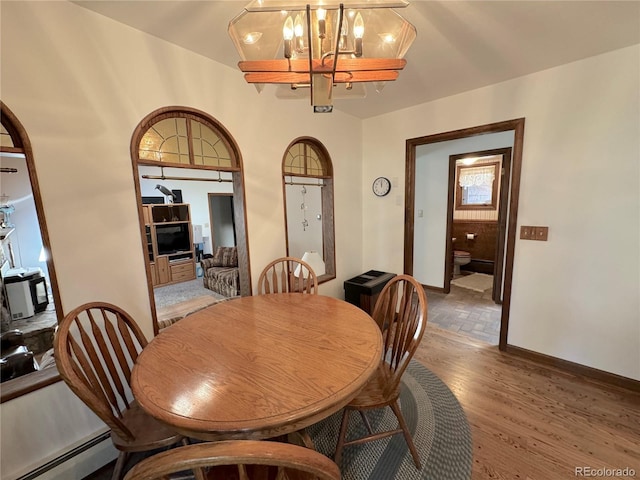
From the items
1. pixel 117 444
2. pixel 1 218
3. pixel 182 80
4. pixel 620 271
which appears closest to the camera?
pixel 117 444

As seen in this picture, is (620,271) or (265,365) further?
(620,271)

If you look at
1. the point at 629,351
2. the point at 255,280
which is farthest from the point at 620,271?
the point at 255,280

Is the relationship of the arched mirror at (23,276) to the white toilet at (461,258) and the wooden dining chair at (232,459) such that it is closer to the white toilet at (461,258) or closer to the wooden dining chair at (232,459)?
the wooden dining chair at (232,459)

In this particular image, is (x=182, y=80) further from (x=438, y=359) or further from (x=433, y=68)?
(x=438, y=359)

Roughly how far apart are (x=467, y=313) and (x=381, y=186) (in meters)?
1.95

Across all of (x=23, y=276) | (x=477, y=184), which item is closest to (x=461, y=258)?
(x=477, y=184)

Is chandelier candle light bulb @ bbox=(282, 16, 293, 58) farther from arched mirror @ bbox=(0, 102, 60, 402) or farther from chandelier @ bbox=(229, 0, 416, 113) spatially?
arched mirror @ bbox=(0, 102, 60, 402)

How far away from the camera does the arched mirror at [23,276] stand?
123 cm

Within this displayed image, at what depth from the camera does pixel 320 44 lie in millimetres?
1100

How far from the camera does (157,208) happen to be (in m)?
5.31

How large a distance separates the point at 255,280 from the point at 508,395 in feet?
7.02

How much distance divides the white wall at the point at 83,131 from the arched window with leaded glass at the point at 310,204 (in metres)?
0.89

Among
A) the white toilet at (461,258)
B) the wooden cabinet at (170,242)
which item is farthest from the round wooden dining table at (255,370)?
the wooden cabinet at (170,242)

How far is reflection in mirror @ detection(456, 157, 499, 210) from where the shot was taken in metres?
5.01
